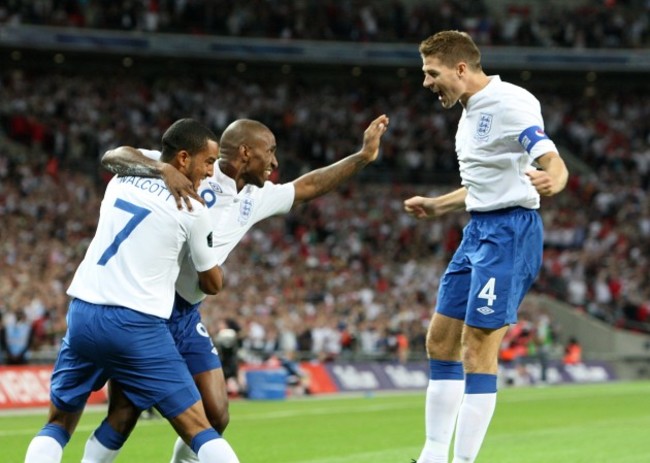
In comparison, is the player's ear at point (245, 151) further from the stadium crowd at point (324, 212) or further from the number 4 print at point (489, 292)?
the stadium crowd at point (324, 212)

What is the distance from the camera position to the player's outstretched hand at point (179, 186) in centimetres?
647

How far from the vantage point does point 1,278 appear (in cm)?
2284

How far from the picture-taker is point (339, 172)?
7.94m

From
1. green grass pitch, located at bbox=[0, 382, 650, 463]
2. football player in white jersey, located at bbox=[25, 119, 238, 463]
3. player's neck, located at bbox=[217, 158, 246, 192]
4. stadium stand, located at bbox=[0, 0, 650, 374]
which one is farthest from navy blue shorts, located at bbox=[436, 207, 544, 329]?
stadium stand, located at bbox=[0, 0, 650, 374]

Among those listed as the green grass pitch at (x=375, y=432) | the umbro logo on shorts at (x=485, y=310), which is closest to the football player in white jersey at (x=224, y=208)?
the umbro logo on shorts at (x=485, y=310)

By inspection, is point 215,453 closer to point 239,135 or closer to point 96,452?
point 96,452

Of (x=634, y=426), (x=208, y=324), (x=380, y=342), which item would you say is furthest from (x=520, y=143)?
(x=380, y=342)

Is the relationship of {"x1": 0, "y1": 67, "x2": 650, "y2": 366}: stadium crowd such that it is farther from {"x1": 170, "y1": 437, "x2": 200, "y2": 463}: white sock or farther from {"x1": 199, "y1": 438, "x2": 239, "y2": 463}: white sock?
{"x1": 199, "y1": 438, "x2": 239, "y2": 463}: white sock

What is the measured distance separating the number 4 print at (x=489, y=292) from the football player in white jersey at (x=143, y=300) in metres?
1.66

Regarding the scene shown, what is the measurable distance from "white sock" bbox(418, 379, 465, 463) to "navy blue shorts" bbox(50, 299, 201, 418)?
69.4 inches

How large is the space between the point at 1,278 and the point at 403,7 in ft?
73.6

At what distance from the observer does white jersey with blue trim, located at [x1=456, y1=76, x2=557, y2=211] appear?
7.27 meters

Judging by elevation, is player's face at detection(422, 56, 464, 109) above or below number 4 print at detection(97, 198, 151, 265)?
above

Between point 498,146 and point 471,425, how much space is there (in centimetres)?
170
